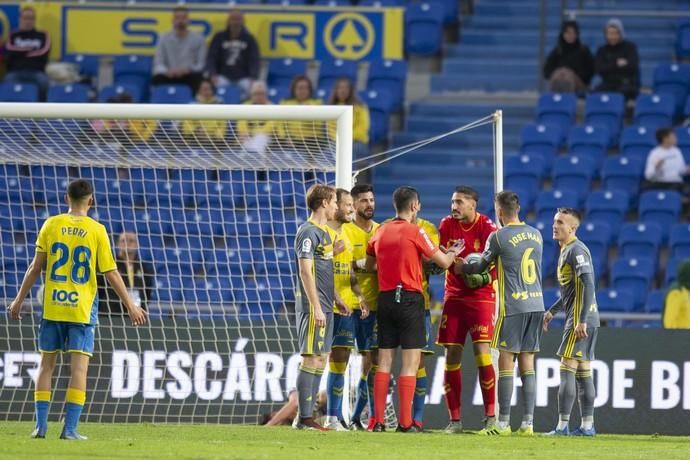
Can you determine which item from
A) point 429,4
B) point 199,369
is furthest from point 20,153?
point 429,4

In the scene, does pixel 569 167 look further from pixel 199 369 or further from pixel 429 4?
Answer: pixel 199 369

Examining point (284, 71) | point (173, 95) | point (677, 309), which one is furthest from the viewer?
point (284, 71)

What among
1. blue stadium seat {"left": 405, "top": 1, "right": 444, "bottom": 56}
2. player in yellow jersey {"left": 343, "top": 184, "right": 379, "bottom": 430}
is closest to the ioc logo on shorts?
player in yellow jersey {"left": 343, "top": 184, "right": 379, "bottom": 430}

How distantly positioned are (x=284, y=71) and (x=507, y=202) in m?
9.91

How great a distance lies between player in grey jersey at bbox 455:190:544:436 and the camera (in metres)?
11.7

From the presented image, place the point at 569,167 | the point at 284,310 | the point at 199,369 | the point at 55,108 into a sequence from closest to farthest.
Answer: the point at 55,108, the point at 199,369, the point at 284,310, the point at 569,167

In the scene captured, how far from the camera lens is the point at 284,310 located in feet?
51.7

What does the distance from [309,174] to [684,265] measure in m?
4.64

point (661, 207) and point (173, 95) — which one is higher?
point (173, 95)

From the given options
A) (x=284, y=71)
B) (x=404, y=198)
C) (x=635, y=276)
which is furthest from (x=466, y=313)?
(x=284, y=71)

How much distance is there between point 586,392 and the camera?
39.8ft

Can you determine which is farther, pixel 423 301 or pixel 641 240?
pixel 641 240

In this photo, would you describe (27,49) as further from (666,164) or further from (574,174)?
(666,164)

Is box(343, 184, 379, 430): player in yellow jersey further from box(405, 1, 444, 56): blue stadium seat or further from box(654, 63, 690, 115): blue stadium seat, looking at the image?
box(405, 1, 444, 56): blue stadium seat
